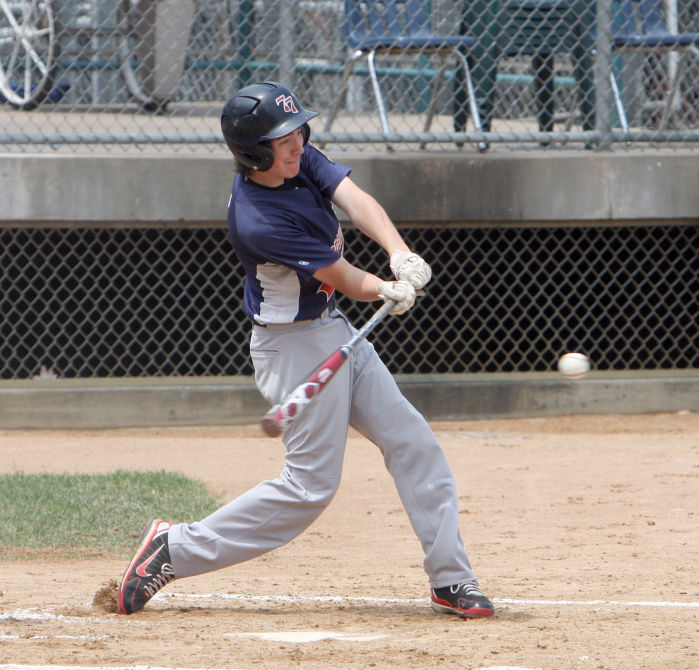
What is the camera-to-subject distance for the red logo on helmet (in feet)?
11.3

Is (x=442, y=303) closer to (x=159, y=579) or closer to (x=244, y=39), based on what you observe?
(x=244, y=39)

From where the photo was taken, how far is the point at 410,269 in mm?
3414

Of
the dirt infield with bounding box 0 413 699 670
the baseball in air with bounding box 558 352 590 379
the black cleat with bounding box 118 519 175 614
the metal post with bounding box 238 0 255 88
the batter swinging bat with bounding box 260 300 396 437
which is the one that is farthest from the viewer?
the metal post with bounding box 238 0 255 88

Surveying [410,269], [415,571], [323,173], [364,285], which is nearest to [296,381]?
[364,285]

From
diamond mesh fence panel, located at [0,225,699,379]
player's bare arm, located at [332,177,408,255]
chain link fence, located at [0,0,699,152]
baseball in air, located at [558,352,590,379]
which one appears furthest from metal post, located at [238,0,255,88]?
player's bare arm, located at [332,177,408,255]

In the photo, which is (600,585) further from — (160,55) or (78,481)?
(160,55)

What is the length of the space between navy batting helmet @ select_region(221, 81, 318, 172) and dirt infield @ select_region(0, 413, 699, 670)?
60.1 inches

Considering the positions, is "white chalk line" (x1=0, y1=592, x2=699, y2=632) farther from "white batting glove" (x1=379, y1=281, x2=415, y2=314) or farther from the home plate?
"white batting glove" (x1=379, y1=281, x2=415, y2=314)

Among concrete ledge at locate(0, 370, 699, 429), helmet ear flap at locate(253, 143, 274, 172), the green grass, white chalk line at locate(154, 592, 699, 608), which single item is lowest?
concrete ledge at locate(0, 370, 699, 429)

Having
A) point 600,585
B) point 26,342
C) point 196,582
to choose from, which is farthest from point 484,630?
point 26,342

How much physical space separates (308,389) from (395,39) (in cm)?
425

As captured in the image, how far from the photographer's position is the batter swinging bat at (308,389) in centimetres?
313

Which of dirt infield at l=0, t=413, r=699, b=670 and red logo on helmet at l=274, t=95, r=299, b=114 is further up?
red logo on helmet at l=274, t=95, r=299, b=114

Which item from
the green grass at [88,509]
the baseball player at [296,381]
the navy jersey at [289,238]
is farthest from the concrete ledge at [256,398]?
the navy jersey at [289,238]
